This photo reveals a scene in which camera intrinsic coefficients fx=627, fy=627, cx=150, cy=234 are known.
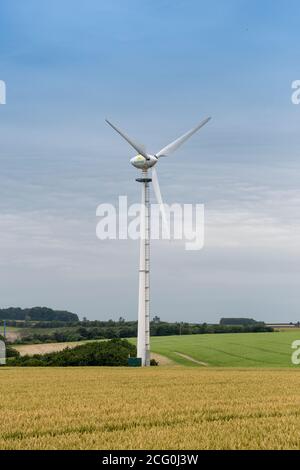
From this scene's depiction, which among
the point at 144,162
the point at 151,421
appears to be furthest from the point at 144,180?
the point at 151,421

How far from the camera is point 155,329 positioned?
534ft

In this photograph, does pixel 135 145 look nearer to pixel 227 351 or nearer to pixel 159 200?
pixel 159 200

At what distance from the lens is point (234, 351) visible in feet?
342

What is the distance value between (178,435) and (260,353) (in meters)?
87.9

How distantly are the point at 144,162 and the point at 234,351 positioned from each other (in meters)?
40.2

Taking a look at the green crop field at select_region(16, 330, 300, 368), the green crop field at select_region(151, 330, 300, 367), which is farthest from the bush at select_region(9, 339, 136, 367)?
the green crop field at select_region(151, 330, 300, 367)

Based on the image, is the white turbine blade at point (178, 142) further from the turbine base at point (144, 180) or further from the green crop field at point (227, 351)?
the green crop field at point (227, 351)

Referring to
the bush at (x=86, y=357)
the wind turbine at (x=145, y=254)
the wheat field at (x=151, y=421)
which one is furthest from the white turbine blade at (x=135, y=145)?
the wheat field at (x=151, y=421)

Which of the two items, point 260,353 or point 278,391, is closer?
point 278,391

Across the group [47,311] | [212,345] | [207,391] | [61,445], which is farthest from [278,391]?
[47,311]

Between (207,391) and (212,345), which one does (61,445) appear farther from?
(212,345)

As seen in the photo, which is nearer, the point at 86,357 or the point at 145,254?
the point at 145,254

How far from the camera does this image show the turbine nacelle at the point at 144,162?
80.0 metres
